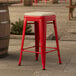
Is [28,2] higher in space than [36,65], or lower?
higher

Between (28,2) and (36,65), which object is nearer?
(36,65)

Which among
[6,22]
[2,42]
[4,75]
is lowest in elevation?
[4,75]

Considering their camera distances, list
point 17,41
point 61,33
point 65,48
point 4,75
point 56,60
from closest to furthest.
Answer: point 4,75 < point 56,60 < point 65,48 < point 17,41 < point 61,33

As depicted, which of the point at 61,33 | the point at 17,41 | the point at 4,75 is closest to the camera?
the point at 4,75

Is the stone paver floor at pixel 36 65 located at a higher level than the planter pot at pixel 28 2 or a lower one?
lower

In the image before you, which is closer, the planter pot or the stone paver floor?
the stone paver floor

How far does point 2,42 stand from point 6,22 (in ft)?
1.16

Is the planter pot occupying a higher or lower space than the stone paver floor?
higher

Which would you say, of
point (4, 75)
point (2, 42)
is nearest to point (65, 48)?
point (2, 42)

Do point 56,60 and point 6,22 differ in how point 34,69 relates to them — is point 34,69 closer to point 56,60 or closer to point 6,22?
point 56,60

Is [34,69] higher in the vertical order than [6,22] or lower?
lower

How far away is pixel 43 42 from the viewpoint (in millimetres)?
4488

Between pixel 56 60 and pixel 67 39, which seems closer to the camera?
pixel 56 60

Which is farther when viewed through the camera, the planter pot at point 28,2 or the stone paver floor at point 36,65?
the planter pot at point 28,2
